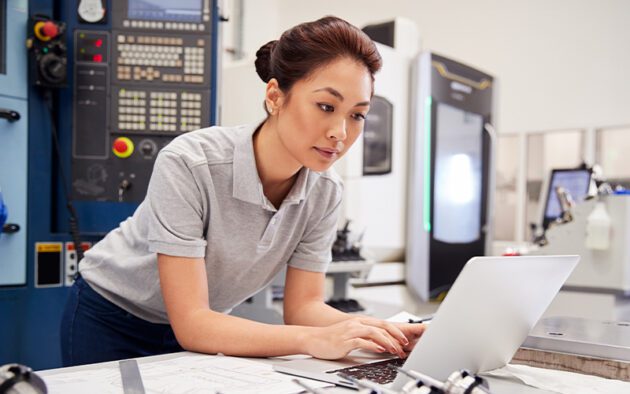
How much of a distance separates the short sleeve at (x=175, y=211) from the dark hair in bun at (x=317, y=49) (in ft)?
0.85

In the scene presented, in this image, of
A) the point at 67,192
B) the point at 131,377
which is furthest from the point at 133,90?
the point at 131,377

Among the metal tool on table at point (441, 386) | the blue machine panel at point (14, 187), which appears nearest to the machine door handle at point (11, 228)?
the blue machine panel at point (14, 187)

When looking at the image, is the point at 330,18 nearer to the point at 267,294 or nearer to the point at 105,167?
the point at 105,167

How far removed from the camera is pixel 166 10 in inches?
73.0

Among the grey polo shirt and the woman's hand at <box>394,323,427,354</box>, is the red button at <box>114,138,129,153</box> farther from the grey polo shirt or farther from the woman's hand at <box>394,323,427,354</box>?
the woman's hand at <box>394,323,427,354</box>

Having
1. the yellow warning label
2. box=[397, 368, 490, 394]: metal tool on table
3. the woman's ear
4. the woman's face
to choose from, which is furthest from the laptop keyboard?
the yellow warning label

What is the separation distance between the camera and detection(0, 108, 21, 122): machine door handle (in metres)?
1.71

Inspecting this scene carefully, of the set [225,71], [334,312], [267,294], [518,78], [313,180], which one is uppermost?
[518,78]

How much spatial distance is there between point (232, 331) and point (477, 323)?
A: 42cm

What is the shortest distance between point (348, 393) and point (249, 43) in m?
3.87

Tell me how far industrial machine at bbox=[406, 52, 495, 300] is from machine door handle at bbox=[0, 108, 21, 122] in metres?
1.94

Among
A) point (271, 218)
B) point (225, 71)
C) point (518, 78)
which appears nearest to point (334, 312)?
point (271, 218)

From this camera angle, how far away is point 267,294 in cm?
210

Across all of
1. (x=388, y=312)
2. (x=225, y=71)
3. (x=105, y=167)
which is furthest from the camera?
(x=388, y=312)
